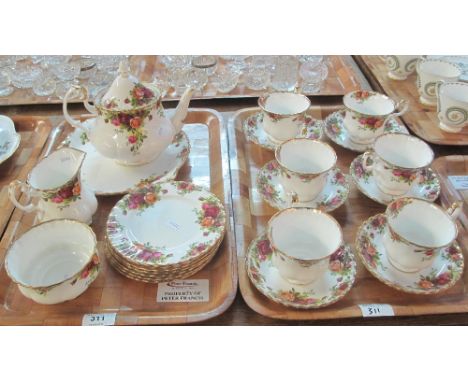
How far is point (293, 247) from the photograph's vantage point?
872mm

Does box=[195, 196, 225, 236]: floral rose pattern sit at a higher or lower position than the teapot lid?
lower

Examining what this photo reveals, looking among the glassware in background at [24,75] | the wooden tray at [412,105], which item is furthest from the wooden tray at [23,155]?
the wooden tray at [412,105]

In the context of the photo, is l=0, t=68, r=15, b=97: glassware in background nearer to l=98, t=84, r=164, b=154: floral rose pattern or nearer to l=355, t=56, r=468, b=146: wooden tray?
l=98, t=84, r=164, b=154: floral rose pattern

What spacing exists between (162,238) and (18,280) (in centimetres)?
29

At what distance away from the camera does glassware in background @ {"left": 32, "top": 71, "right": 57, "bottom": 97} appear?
1430 millimetres

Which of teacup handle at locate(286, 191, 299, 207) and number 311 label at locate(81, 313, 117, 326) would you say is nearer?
number 311 label at locate(81, 313, 117, 326)

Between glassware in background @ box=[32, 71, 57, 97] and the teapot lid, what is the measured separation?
1.89 ft

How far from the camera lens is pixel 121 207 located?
0.95m

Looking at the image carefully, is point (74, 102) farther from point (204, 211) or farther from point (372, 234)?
point (372, 234)

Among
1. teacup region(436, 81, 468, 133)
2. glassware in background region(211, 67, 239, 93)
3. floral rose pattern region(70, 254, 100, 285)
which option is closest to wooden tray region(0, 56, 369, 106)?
glassware in background region(211, 67, 239, 93)

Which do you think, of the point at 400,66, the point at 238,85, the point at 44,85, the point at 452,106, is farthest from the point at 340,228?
the point at 44,85

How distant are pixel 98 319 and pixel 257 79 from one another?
1039 millimetres

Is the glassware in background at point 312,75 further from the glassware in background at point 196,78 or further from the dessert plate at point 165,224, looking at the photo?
the dessert plate at point 165,224

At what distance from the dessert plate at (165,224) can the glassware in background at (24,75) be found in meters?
0.80
